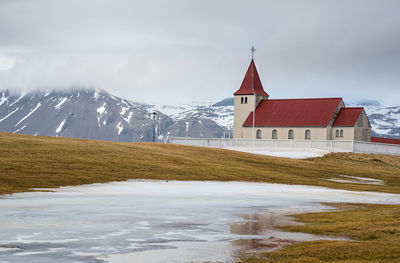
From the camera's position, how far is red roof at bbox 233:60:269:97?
114 metres

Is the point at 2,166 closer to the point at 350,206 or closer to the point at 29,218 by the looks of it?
the point at 29,218

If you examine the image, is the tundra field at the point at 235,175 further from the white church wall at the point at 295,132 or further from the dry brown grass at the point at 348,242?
the white church wall at the point at 295,132

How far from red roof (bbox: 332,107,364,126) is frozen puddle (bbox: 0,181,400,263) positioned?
7554cm

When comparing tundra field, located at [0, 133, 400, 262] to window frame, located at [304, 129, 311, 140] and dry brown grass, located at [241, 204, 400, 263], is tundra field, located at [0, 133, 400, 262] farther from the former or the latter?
window frame, located at [304, 129, 311, 140]

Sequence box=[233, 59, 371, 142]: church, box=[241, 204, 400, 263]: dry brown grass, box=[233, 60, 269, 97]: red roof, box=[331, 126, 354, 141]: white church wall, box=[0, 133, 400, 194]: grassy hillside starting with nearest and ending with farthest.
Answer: box=[241, 204, 400, 263]: dry brown grass, box=[0, 133, 400, 194]: grassy hillside, box=[331, 126, 354, 141]: white church wall, box=[233, 59, 371, 142]: church, box=[233, 60, 269, 97]: red roof

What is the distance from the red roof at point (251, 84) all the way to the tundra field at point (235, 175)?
47.7 metres

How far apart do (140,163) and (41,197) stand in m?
18.7

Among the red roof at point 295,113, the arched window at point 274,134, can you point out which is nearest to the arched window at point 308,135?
the red roof at point 295,113

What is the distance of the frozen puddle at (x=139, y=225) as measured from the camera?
11.8 m

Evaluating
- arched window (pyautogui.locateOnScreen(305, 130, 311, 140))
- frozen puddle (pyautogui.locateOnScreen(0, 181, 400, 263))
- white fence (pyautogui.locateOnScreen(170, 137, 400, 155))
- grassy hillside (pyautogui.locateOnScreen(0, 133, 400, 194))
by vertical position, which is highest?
arched window (pyautogui.locateOnScreen(305, 130, 311, 140))

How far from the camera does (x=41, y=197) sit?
2370cm

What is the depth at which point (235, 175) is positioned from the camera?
4197 centimetres

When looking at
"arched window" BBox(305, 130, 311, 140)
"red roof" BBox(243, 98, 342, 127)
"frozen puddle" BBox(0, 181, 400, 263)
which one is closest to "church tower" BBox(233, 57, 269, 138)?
"red roof" BBox(243, 98, 342, 127)

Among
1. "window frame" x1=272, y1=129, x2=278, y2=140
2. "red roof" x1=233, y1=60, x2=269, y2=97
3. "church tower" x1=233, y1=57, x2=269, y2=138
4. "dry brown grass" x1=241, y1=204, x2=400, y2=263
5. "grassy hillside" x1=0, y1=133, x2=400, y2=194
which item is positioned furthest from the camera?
"red roof" x1=233, y1=60, x2=269, y2=97
